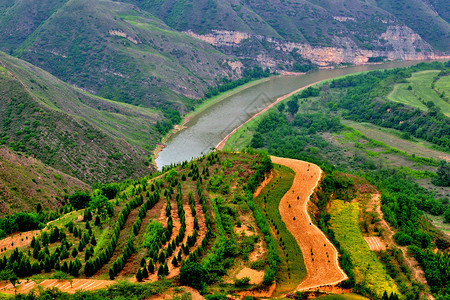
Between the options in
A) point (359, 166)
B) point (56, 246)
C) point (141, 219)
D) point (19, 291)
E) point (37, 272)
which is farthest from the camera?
point (359, 166)

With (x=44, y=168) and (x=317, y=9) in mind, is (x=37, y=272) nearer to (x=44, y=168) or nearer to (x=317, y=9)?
(x=44, y=168)

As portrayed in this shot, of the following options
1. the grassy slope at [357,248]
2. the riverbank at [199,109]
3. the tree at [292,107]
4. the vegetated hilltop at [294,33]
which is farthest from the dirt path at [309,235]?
the vegetated hilltop at [294,33]

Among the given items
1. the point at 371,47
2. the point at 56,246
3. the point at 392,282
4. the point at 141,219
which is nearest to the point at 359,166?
the point at 392,282

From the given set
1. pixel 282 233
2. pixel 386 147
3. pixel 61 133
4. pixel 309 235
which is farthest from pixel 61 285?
pixel 386 147

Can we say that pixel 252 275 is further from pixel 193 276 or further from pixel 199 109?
pixel 199 109

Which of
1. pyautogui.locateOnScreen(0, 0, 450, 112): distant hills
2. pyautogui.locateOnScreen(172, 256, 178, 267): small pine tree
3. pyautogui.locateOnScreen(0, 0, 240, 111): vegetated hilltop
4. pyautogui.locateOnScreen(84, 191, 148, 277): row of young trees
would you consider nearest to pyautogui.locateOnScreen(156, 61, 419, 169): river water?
pyautogui.locateOnScreen(0, 0, 450, 112): distant hills

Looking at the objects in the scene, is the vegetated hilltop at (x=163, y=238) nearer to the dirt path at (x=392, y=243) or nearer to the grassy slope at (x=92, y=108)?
the dirt path at (x=392, y=243)

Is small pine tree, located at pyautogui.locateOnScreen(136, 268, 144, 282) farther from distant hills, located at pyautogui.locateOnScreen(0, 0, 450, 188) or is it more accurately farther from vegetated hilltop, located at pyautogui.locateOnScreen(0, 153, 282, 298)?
distant hills, located at pyautogui.locateOnScreen(0, 0, 450, 188)
